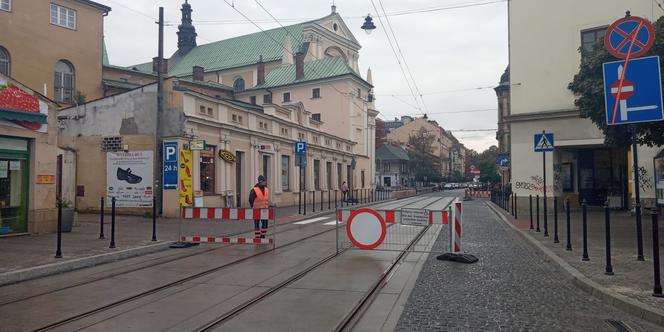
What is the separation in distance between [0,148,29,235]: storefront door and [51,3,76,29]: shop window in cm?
2691

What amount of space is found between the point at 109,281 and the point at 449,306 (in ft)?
17.7

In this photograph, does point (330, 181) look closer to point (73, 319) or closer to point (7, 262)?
point (7, 262)

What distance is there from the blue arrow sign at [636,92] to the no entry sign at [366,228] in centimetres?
483

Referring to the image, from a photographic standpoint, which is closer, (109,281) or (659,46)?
(109,281)

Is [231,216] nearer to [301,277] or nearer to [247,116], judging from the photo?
[301,277]

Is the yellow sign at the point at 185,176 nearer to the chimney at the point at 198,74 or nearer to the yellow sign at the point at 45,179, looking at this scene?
the yellow sign at the point at 45,179

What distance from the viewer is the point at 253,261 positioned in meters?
9.91

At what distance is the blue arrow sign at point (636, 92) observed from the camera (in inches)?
279

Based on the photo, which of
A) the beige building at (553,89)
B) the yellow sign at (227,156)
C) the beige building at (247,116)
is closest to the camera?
the beige building at (247,116)

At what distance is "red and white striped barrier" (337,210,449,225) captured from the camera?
33.6ft

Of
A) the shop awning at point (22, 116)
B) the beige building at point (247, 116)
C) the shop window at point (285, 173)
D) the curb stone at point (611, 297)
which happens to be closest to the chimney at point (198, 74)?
the beige building at point (247, 116)

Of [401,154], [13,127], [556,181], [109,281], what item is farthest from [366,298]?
[401,154]

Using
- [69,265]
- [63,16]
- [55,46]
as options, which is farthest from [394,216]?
[63,16]

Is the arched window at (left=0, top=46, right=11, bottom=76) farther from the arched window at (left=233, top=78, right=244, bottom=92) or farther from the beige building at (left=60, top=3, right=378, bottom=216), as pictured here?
the arched window at (left=233, top=78, right=244, bottom=92)
